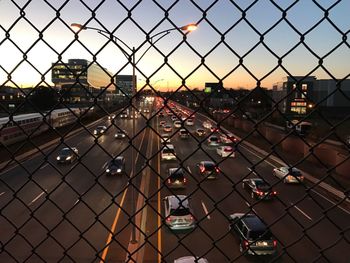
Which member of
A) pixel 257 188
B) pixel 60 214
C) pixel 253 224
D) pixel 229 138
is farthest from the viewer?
pixel 257 188

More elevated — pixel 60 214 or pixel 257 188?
pixel 257 188

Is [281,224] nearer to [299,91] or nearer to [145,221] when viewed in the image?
[145,221]

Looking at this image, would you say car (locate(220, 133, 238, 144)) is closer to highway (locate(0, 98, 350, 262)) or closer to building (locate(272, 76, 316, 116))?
building (locate(272, 76, 316, 116))

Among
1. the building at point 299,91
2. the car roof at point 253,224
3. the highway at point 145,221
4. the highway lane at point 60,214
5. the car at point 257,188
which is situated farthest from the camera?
the car at point 257,188

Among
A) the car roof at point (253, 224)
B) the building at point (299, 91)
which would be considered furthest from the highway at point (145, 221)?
the building at point (299, 91)

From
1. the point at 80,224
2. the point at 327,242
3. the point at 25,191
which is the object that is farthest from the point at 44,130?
the point at 327,242

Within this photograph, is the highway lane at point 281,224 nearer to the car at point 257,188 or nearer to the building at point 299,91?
the car at point 257,188

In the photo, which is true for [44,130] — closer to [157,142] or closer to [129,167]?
[157,142]

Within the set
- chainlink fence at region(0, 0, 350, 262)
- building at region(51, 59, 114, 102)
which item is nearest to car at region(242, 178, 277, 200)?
chainlink fence at region(0, 0, 350, 262)

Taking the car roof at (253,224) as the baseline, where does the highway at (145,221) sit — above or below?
below

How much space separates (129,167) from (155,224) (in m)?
13.3

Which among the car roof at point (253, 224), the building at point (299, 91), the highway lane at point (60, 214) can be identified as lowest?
the highway lane at point (60, 214)

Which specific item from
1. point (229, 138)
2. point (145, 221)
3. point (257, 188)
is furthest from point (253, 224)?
point (229, 138)

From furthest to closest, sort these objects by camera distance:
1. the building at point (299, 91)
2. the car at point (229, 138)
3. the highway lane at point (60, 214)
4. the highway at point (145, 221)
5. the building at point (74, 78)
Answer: the highway lane at point (60, 214)
the highway at point (145, 221)
the car at point (229, 138)
the building at point (74, 78)
the building at point (299, 91)
